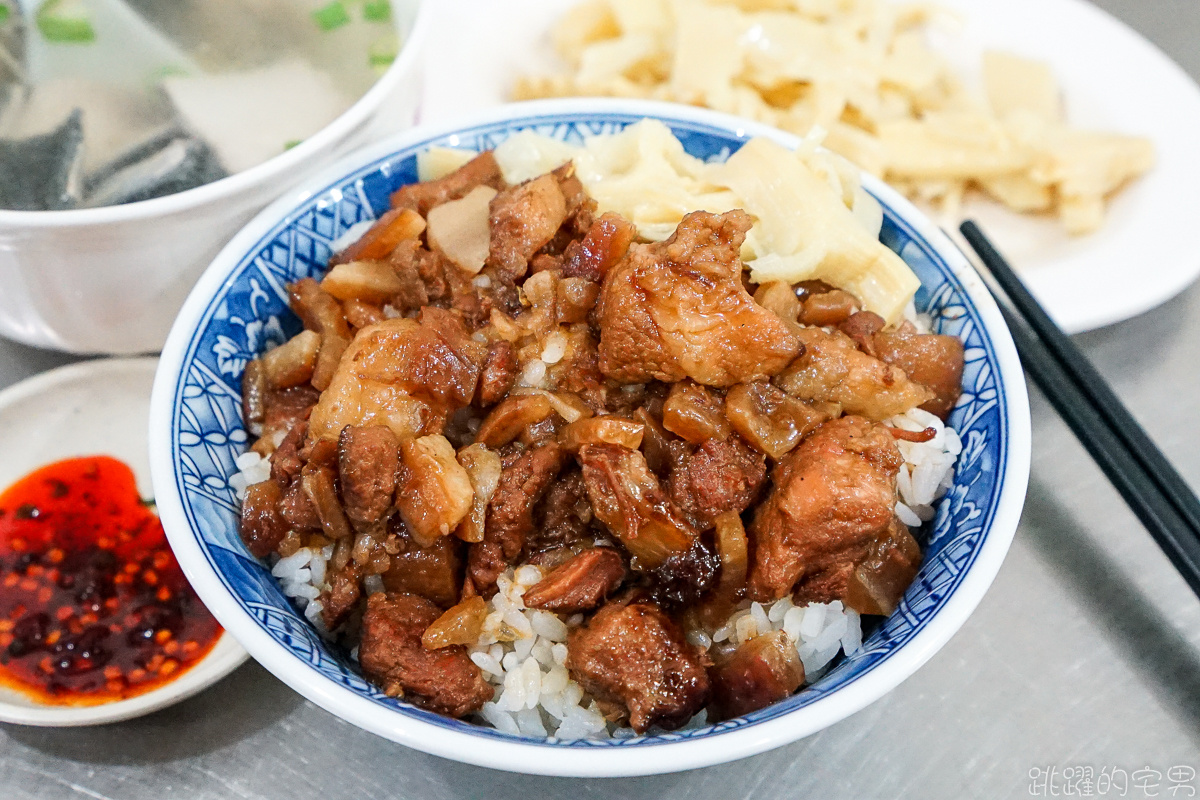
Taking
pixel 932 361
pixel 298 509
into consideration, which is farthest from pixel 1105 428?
pixel 298 509

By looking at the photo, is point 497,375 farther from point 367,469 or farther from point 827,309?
point 827,309

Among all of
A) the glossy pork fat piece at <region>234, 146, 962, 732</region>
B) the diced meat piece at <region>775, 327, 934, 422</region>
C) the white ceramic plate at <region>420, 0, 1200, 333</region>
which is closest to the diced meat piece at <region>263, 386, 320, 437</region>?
the glossy pork fat piece at <region>234, 146, 962, 732</region>

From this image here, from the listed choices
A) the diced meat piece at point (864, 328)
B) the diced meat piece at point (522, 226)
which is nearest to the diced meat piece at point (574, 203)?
the diced meat piece at point (522, 226)

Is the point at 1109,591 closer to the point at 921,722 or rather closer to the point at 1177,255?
the point at 921,722

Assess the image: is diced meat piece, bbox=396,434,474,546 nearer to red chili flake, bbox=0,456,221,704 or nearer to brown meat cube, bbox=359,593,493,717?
brown meat cube, bbox=359,593,493,717

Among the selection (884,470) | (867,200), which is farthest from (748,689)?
Result: (867,200)

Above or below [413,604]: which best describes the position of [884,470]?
above
